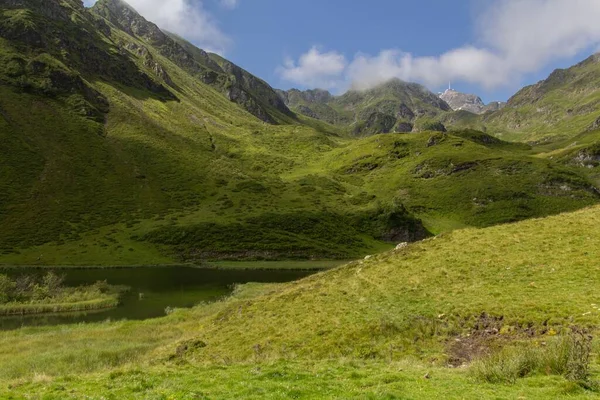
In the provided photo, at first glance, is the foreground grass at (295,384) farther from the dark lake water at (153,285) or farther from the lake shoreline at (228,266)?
the lake shoreline at (228,266)

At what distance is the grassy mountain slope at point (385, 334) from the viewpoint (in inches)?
715

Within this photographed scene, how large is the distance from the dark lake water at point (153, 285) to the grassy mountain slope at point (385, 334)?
→ 14.4 meters

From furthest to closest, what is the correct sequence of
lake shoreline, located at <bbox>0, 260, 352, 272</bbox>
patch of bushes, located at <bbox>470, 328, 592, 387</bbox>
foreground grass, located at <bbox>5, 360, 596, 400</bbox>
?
lake shoreline, located at <bbox>0, 260, 352, 272</bbox>
patch of bushes, located at <bbox>470, 328, 592, 387</bbox>
foreground grass, located at <bbox>5, 360, 596, 400</bbox>

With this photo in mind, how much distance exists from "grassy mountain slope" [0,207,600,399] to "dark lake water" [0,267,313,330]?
14.4 metres

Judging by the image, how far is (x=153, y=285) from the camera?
9238 centimetres

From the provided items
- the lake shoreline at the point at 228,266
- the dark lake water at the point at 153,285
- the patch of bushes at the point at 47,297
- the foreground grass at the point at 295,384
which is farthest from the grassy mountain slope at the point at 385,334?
the lake shoreline at the point at 228,266

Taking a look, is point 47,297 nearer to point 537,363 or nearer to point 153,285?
point 153,285

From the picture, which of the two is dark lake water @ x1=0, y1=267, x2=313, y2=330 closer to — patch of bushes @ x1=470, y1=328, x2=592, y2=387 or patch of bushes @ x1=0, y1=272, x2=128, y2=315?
patch of bushes @ x1=0, y1=272, x2=128, y2=315

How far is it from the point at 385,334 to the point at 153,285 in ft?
252

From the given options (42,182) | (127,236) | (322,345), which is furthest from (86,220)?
(322,345)

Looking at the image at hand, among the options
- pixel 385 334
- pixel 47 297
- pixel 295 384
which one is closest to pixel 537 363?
pixel 295 384

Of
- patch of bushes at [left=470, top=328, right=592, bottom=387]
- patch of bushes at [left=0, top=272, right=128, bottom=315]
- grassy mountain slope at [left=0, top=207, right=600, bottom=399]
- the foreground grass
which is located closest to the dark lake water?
patch of bushes at [left=0, top=272, right=128, bottom=315]

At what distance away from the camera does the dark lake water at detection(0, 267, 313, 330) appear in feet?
206

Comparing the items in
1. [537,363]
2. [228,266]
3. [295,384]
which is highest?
[537,363]
